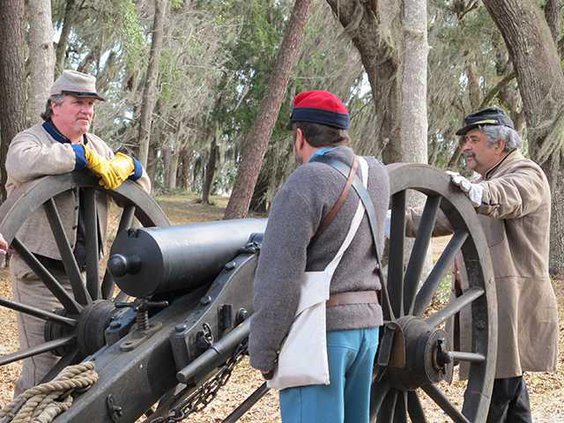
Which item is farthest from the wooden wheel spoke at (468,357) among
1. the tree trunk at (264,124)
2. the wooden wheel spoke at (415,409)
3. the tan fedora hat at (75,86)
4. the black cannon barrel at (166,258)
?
the tree trunk at (264,124)

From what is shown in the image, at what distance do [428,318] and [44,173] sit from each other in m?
1.91

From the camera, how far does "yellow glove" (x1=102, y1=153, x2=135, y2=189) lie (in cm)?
405

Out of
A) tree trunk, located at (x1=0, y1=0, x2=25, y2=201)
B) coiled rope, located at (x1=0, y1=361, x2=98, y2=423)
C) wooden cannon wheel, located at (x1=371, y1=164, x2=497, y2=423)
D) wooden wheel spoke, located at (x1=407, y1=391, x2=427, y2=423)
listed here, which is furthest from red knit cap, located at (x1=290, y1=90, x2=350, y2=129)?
tree trunk, located at (x1=0, y1=0, x2=25, y2=201)

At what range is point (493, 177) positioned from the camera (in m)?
4.29

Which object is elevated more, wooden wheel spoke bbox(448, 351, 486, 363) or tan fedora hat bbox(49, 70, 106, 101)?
tan fedora hat bbox(49, 70, 106, 101)

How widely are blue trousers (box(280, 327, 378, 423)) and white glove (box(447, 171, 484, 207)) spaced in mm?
1106

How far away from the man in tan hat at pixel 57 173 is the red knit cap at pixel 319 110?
135cm

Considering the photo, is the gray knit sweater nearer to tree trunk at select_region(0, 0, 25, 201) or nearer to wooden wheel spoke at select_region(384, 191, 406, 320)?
wooden wheel spoke at select_region(384, 191, 406, 320)

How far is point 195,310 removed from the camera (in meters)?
3.44

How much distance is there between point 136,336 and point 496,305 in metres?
1.89

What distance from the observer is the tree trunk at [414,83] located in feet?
29.0

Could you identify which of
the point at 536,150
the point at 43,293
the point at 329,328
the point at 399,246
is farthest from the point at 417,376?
the point at 536,150

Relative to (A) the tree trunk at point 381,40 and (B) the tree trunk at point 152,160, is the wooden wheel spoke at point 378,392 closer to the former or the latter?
(A) the tree trunk at point 381,40

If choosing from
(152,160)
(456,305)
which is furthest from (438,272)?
(152,160)
